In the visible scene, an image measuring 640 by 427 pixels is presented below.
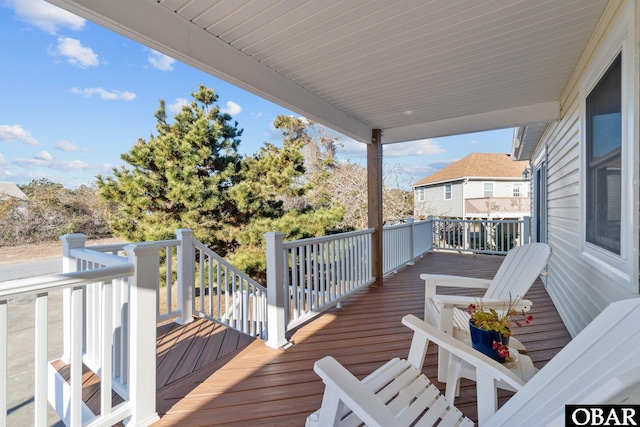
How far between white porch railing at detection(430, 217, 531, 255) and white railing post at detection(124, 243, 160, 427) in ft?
25.3

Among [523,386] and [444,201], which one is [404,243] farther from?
[444,201]

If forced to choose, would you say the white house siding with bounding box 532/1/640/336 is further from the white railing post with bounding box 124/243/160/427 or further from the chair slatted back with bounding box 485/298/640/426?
the white railing post with bounding box 124/243/160/427

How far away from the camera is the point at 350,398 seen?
3.42ft

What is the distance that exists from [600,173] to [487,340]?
1.60 metres

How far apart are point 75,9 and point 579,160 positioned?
383 centimetres

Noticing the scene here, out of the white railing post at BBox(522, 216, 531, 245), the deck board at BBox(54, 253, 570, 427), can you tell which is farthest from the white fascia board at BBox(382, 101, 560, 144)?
the white railing post at BBox(522, 216, 531, 245)

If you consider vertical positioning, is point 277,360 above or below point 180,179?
below

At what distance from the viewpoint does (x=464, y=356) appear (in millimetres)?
1393

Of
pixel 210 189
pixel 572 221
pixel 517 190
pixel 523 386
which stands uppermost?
pixel 517 190

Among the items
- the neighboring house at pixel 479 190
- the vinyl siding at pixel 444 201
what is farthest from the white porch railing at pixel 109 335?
the vinyl siding at pixel 444 201

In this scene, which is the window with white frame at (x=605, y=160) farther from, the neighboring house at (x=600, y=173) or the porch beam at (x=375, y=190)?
the porch beam at (x=375, y=190)

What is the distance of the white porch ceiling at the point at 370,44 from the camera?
1845 mm

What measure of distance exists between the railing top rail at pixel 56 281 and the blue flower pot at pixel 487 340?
6.96ft

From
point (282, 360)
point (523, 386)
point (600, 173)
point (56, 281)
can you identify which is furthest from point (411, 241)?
point (56, 281)
